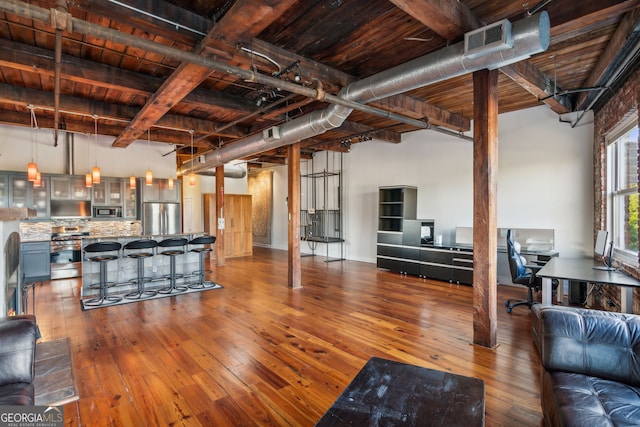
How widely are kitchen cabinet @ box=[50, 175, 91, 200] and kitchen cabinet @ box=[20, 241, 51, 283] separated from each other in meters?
1.11

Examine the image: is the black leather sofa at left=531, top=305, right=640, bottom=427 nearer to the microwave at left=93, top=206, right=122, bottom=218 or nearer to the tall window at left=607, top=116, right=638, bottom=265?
the tall window at left=607, top=116, right=638, bottom=265

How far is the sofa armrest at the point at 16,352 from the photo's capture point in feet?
5.74

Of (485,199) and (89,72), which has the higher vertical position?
(89,72)

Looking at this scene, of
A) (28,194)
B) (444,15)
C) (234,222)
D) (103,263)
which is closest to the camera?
(444,15)

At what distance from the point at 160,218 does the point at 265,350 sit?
641 cm

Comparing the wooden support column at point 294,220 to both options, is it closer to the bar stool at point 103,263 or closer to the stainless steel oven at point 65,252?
the bar stool at point 103,263

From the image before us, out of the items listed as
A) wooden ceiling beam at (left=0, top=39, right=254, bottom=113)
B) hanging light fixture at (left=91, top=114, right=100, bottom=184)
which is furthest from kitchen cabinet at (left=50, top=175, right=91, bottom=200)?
wooden ceiling beam at (left=0, top=39, right=254, bottom=113)

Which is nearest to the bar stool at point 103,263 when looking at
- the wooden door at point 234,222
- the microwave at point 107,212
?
the microwave at point 107,212

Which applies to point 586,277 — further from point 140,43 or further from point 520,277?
point 140,43

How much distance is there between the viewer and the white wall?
18.4ft

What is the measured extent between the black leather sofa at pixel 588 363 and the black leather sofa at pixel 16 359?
9.20 ft

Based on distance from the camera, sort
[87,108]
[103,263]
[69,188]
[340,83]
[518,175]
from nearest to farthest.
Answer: [340,83]
[87,108]
[103,263]
[518,175]
[69,188]

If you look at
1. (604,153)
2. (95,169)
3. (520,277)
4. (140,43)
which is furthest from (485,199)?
(95,169)

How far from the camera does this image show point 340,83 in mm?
4152
